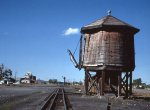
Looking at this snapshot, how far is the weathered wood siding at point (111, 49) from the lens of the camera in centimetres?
2327

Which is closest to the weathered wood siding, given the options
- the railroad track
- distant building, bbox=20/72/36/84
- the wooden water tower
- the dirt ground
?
the wooden water tower

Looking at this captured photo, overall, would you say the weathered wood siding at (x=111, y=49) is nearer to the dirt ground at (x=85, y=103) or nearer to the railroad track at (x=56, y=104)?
the dirt ground at (x=85, y=103)

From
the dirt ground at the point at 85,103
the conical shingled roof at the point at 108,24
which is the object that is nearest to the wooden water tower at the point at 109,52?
the conical shingled roof at the point at 108,24

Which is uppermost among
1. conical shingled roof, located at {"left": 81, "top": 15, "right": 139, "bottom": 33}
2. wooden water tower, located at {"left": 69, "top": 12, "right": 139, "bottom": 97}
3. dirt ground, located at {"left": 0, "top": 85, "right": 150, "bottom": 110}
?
conical shingled roof, located at {"left": 81, "top": 15, "right": 139, "bottom": 33}

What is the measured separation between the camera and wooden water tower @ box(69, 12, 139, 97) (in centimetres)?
2327

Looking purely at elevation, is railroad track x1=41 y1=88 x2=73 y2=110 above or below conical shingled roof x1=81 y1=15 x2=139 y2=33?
below

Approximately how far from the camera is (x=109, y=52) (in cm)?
2327

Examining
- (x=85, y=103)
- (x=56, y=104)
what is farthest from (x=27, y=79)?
(x=56, y=104)

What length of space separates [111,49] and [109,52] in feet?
0.99

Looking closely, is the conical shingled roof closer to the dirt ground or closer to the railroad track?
the dirt ground

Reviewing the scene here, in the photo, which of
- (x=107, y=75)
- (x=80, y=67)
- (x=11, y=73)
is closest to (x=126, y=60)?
(x=107, y=75)

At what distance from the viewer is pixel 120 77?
2361 centimetres

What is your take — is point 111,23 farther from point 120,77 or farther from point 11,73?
point 11,73

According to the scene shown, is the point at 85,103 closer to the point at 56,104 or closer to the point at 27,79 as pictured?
the point at 56,104
